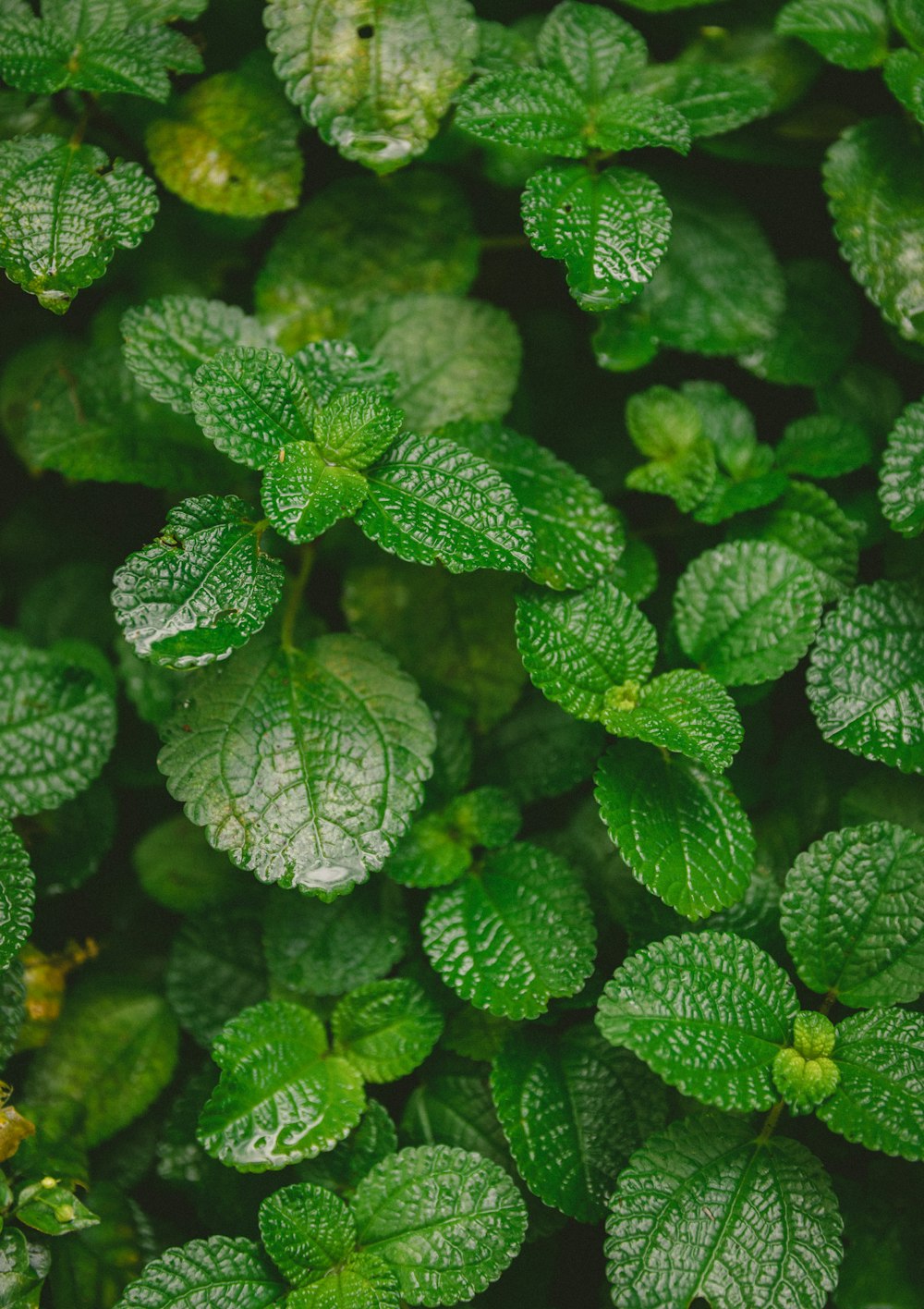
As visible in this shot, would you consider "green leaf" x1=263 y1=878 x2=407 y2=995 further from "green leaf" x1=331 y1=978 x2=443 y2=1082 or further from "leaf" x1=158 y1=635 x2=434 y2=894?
"leaf" x1=158 y1=635 x2=434 y2=894

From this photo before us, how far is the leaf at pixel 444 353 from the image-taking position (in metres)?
1.60

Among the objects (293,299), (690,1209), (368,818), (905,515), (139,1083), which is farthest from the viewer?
(293,299)

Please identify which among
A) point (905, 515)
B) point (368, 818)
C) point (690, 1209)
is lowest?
point (690, 1209)

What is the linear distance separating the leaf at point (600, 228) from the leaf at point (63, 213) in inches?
22.5

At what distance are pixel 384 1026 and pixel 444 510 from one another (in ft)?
2.50

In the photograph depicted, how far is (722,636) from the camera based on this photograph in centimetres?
147

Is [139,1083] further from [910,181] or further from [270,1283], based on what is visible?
[910,181]

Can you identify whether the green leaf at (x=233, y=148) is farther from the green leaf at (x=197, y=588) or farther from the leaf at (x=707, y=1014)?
the leaf at (x=707, y=1014)

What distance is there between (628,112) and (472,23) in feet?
0.94

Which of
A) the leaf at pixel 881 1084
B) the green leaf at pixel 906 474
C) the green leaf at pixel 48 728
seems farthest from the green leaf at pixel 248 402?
the leaf at pixel 881 1084

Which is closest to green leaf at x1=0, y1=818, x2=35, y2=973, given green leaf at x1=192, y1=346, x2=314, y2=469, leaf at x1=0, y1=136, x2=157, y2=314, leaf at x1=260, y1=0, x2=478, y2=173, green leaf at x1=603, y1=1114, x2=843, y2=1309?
green leaf at x1=192, y1=346, x2=314, y2=469

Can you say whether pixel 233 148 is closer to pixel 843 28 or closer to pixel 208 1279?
pixel 843 28

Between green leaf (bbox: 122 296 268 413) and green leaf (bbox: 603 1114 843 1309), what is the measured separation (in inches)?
47.9

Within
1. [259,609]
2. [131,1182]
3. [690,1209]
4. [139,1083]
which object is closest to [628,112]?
[259,609]
